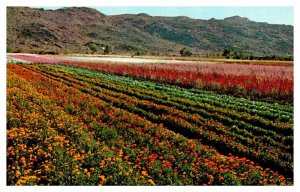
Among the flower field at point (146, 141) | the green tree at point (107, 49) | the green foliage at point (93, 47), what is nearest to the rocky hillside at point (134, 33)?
the green foliage at point (93, 47)

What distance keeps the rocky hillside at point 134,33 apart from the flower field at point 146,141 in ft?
191

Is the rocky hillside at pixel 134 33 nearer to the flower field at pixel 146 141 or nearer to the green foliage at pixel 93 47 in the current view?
the green foliage at pixel 93 47

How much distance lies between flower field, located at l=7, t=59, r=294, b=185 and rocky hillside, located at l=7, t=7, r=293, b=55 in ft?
191

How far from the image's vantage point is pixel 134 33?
111 m

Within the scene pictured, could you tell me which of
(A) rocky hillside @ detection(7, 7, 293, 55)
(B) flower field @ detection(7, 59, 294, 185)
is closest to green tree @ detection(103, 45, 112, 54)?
(A) rocky hillside @ detection(7, 7, 293, 55)

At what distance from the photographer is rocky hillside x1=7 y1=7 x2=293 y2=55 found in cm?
7588

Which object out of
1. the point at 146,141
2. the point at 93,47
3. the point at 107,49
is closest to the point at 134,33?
the point at 107,49

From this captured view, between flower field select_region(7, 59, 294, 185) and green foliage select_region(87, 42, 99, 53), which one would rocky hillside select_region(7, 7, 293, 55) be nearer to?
green foliage select_region(87, 42, 99, 53)

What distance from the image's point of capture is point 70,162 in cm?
833

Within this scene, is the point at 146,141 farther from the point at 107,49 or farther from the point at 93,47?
the point at 107,49

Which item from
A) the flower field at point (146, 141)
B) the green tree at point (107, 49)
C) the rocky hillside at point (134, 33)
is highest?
the rocky hillside at point (134, 33)

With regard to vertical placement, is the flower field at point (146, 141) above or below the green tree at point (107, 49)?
below

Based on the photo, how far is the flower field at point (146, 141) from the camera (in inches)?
318
